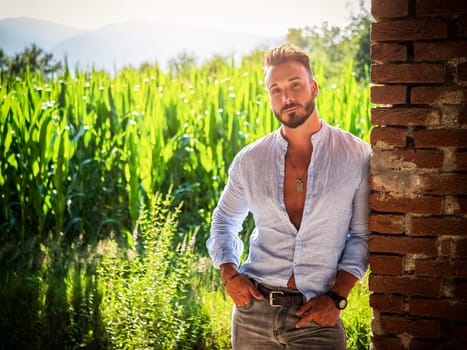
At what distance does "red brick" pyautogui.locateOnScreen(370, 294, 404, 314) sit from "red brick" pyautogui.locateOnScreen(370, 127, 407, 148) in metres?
0.54

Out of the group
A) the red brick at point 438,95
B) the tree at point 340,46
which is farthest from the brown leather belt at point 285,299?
the tree at point 340,46

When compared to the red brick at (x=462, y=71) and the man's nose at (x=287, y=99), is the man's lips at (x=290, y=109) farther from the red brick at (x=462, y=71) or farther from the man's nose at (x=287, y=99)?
the red brick at (x=462, y=71)

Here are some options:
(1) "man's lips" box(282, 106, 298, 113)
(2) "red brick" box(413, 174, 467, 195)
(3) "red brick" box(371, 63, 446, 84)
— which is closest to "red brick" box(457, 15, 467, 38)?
(3) "red brick" box(371, 63, 446, 84)

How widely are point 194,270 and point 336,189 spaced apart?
7.16ft

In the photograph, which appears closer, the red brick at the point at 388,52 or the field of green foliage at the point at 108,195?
the red brick at the point at 388,52

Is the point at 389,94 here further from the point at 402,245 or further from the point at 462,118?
the point at 402,245

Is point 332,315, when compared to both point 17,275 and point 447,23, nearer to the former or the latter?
point 447,23

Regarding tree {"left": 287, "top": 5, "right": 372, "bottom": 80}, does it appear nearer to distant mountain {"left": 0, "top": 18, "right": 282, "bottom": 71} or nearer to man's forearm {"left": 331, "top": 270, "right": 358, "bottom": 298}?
distant mountain {"left": 0, "top": 18, "right": 282, "bottom": 71}

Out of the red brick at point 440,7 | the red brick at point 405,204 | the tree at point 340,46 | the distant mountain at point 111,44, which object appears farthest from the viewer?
the tree at point 340,46

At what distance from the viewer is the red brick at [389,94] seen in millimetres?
2130

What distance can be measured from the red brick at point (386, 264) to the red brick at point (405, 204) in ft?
0.56

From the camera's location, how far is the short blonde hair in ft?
7.38

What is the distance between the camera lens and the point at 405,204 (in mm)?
2170

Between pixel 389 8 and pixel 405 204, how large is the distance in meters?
0.67
